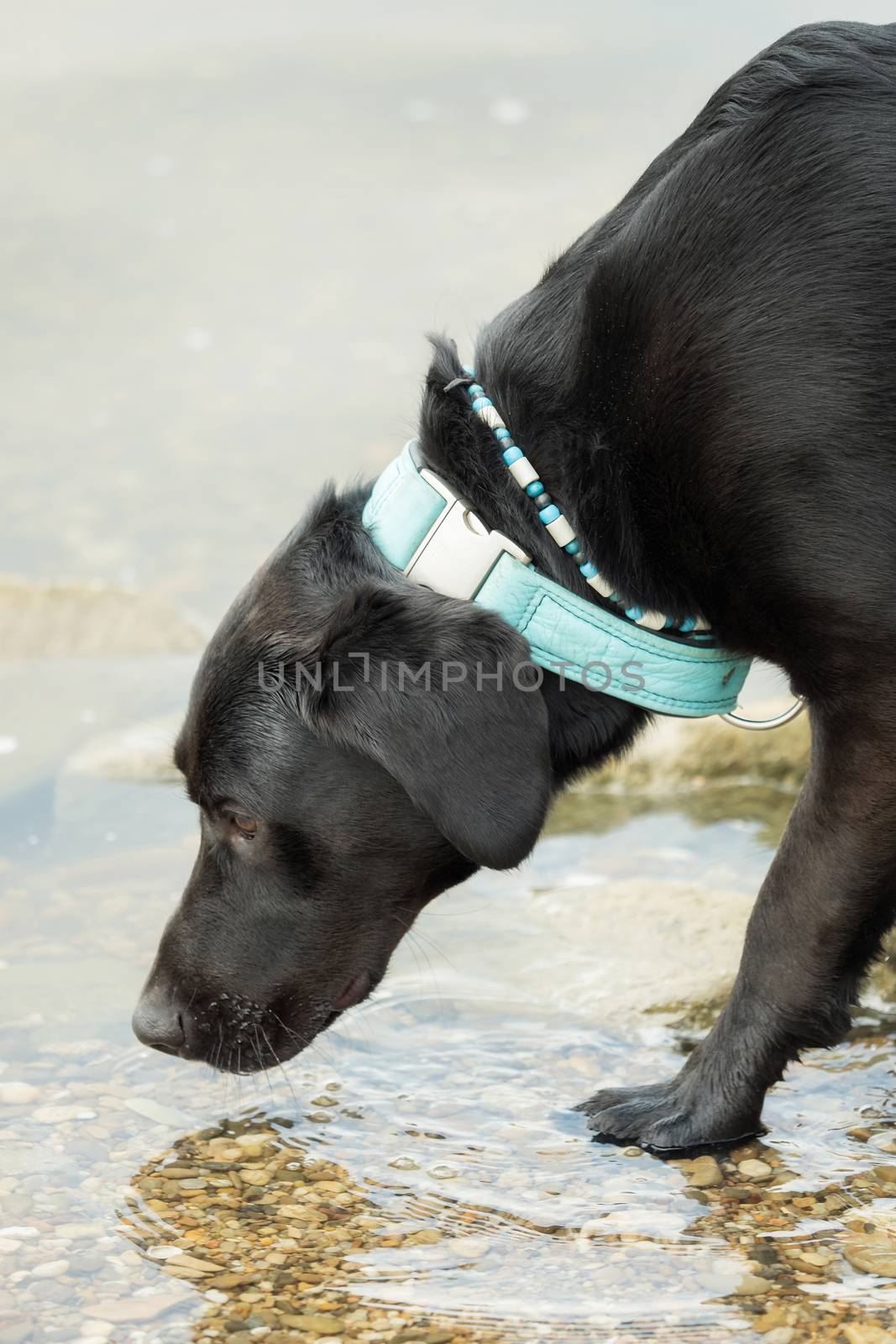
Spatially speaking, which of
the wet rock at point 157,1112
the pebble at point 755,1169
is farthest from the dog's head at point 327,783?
the pebble at point 755,1169

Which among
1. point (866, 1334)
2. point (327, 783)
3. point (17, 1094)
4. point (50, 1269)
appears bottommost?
point (17, 1094)

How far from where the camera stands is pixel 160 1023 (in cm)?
304

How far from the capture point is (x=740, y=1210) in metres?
2.85

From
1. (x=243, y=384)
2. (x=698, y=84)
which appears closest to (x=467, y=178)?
(x=698, y=84)

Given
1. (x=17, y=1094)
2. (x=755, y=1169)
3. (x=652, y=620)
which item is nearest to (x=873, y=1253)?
(x=755, y=1169)

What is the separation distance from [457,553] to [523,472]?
0.20 metres

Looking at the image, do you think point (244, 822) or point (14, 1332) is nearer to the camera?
point (14, 1332)

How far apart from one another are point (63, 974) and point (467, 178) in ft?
24.4

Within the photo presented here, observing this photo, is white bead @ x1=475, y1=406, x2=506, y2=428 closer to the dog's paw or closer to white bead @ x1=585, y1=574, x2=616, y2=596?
white bead @ x1=585, y1=574, x2=616, y2=596

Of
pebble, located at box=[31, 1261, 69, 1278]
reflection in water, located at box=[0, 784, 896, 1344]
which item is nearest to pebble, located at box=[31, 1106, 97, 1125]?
reflection in water, located at box=[0, 784, 896, 1344]

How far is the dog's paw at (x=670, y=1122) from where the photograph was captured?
3045 millimetres

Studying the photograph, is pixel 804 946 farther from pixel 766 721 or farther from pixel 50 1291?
pixel 50 1291

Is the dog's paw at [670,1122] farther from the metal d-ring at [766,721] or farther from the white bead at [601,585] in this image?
the white bead at [601,585]

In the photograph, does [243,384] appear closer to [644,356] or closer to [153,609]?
[153,609]
